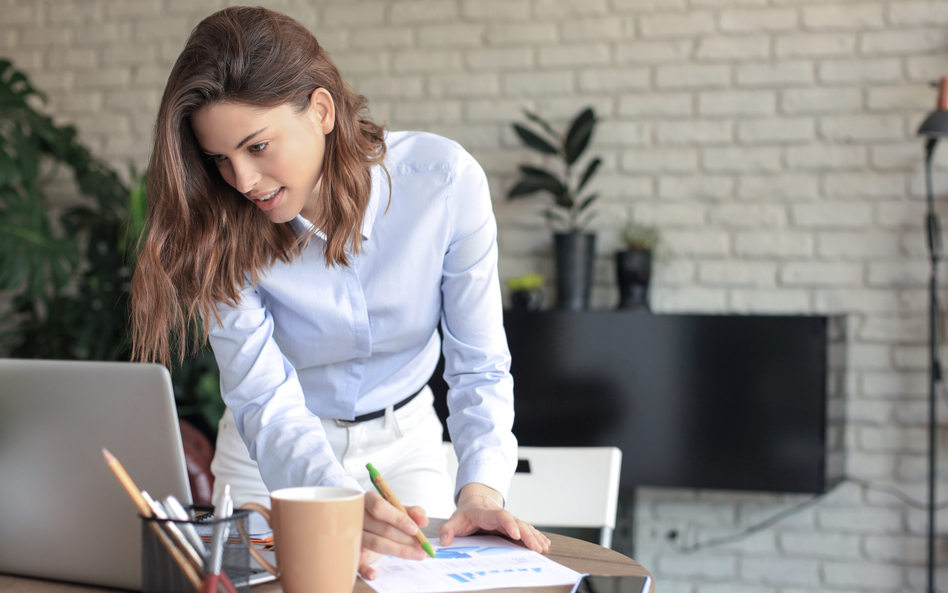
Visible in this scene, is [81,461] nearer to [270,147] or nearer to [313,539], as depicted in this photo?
[313,539]

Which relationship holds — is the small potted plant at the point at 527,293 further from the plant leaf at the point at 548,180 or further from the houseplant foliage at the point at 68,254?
the houseplant foliage at the point at 68,254

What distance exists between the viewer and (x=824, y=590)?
239 centimetres

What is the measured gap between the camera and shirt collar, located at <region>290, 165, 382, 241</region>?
1.21 m

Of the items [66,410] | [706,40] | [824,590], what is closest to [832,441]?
[824,590]

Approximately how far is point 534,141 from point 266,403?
156 cm

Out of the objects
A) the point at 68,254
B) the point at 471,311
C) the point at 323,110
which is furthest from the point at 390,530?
the point at 68,254

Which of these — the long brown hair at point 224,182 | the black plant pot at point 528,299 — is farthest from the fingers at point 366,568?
the black plant pot at point 528,299

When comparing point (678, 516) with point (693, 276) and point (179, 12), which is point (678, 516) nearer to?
point (693, 276)

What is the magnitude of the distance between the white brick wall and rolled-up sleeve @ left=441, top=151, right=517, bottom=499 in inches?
53.0

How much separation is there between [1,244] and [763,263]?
2295mm

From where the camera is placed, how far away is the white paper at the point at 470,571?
758mm

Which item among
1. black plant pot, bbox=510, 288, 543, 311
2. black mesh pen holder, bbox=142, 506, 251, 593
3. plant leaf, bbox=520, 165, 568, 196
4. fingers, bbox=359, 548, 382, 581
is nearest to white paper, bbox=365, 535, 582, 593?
fingers, bbox=359, 548, 382, 581

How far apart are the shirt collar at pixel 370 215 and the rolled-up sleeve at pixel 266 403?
0.12m

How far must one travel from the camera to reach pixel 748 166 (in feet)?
8.00
